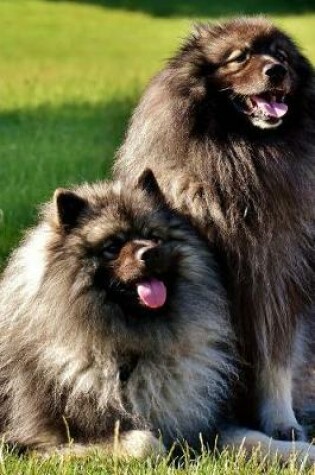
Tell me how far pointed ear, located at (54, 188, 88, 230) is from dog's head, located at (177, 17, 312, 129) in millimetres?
1027

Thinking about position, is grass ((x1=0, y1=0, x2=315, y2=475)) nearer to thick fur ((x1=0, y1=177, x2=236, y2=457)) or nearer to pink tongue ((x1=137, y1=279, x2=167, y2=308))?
thick fur ((x1=0, y1=177, x2=236, y2=457))

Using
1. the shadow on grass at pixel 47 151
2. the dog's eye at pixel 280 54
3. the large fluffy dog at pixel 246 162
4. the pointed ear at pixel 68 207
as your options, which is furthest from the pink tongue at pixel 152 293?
the shadow on grass at pixel 47 151

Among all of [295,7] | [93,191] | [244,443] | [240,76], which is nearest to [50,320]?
[93,191]

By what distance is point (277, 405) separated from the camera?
631cm

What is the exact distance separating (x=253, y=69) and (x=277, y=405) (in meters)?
1.89

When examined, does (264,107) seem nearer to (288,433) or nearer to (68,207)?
(68,207)

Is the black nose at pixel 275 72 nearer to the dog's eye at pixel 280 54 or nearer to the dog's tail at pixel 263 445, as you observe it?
the dog's eye at pixel 280 54

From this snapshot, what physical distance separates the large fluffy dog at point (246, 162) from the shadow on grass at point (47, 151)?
69.6 inches

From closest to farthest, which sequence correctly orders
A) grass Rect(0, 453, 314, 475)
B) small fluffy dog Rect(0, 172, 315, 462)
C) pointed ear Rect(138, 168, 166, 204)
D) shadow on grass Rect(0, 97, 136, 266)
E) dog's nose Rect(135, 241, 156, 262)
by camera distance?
grass Rect(0, 453, 314, 475) → dog's nose Rect(135, 241, 156, 262) → small fluffy dog Rect(0, 172, 315, 462) → pointed ear Rect(138, 168, 166, 204) → shadow on grass Rect(0, 97, 136, 266)

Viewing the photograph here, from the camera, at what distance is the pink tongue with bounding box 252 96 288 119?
19.4ft

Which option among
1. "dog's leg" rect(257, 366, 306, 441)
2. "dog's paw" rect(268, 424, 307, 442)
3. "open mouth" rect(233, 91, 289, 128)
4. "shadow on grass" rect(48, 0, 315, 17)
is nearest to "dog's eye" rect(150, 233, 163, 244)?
"open mouth" rect(233, 91, 289, 128)

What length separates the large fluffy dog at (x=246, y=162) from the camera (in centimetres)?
599

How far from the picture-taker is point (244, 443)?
18.6 feet

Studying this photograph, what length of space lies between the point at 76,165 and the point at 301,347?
22.1ft
